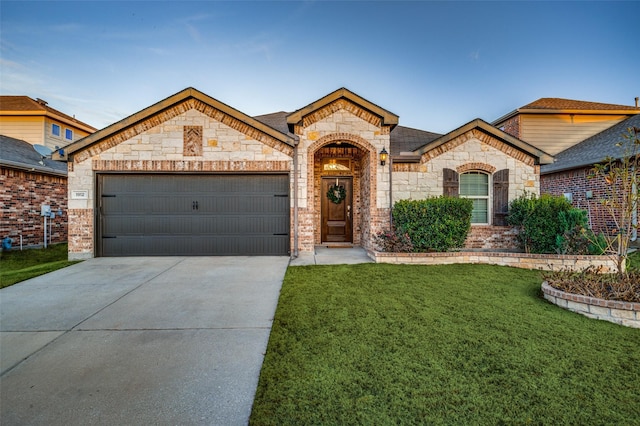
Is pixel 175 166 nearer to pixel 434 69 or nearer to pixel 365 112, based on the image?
pixel 365 112

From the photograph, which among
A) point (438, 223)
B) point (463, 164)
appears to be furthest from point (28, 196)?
point (463, 164)

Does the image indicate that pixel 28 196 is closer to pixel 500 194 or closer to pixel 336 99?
pixel 336 99

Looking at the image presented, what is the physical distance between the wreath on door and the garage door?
7.21ft

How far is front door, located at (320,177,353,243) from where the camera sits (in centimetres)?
972

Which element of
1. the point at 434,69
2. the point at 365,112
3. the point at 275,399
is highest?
the point at 434,69

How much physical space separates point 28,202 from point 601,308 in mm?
14315

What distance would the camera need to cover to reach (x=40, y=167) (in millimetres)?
9531

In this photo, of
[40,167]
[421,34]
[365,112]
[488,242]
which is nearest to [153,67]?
[40,167]

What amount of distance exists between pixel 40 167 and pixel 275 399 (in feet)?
39.4

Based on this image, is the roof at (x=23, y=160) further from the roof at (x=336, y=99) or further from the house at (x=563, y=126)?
the house at (x=563, y=126)

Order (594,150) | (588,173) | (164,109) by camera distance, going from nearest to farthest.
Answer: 1. (164,109)
2. (588,173)
3. (594,150)

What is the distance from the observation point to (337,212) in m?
9.79

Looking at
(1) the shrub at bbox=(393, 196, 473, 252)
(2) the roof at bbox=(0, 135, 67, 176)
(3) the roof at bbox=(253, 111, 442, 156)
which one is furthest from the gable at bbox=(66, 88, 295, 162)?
(1) the shrub at bbox=(393, 196, 473, 252)

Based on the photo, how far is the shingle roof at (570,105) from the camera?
1406cm
